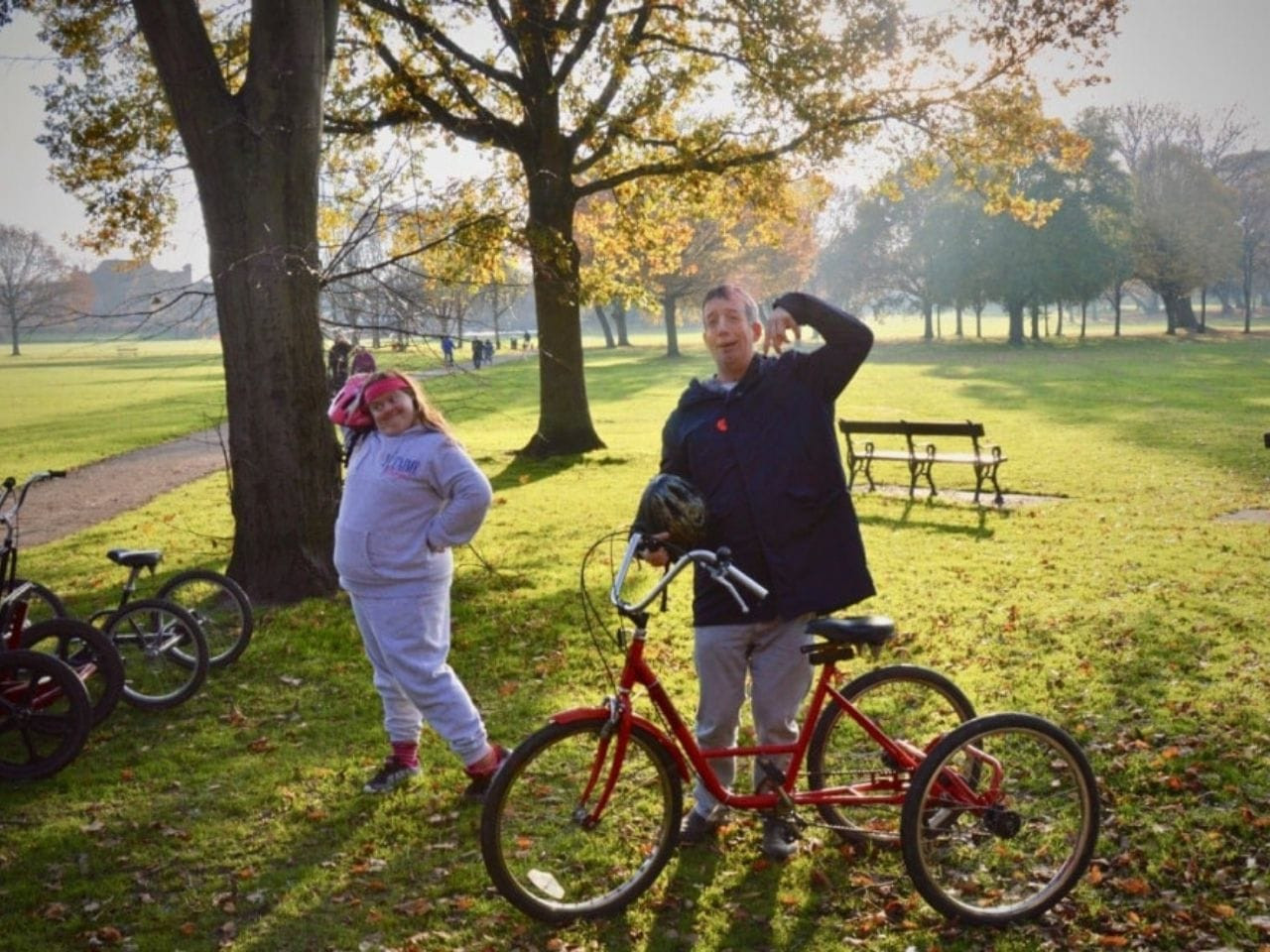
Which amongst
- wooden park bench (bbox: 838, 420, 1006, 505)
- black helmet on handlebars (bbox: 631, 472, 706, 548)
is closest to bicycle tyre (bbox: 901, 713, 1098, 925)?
black helmet on handlebars (bbox: 631, 472, 706, 548)

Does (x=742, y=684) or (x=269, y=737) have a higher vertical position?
(x=742, y=684)

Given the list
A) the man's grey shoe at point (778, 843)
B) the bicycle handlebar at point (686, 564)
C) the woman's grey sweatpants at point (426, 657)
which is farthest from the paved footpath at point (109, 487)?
the bicycle handlebar at point (686, 564)

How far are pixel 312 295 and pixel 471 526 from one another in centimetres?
470

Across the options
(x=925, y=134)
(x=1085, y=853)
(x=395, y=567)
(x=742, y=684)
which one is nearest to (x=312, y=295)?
(x=395, y=567)

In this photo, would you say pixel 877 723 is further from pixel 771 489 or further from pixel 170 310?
pixel 170 310

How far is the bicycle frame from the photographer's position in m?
4.01

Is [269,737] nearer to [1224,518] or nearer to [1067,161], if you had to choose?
[1224,518]

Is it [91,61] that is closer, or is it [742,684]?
[742,684]

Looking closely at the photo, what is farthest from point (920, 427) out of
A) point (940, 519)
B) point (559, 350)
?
point (559, 350)

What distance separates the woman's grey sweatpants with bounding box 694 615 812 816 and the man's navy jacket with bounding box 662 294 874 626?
11 centimetres

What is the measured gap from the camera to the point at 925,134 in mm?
18078

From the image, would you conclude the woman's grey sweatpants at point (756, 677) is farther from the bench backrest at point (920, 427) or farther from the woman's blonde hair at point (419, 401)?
the bench backrest at point (920, 427)

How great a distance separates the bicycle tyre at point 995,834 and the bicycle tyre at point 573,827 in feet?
3.12

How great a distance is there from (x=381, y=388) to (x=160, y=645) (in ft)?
10.3
